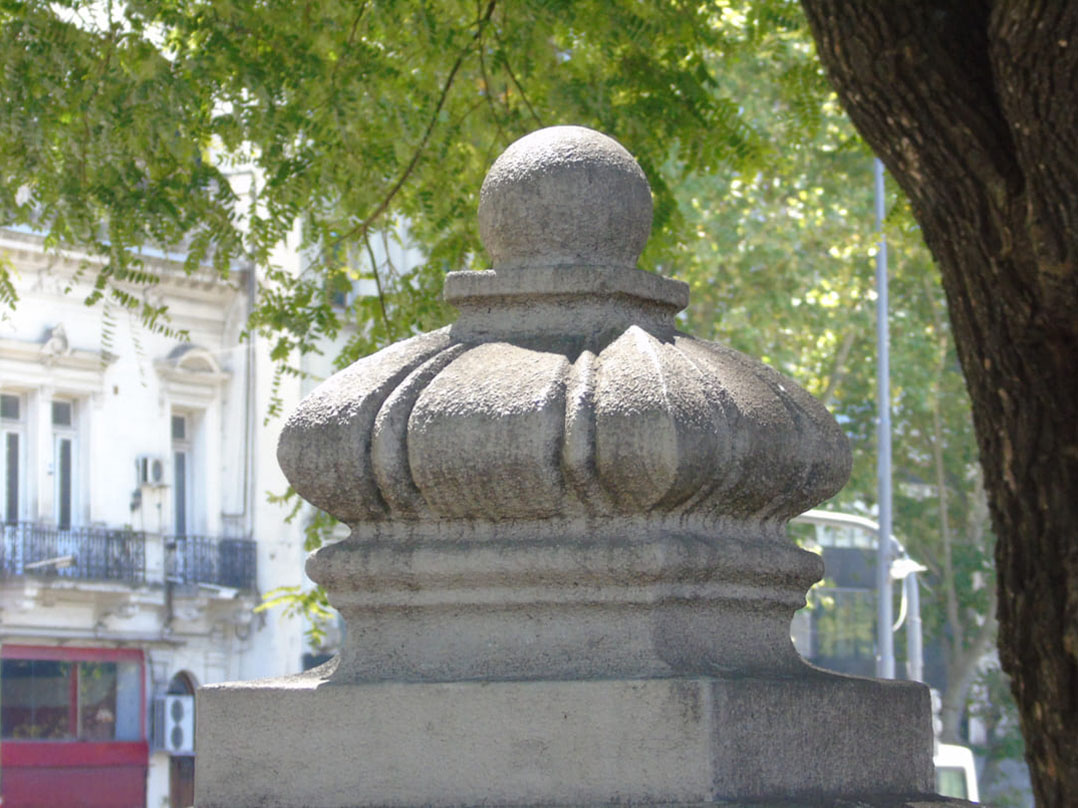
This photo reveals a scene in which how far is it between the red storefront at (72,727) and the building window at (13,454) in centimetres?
165

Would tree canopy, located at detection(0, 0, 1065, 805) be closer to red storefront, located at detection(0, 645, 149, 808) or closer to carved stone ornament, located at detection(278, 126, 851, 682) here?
carved stone ornament, located at detection(278, 126, 851, 682)

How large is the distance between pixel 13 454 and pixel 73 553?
139cm

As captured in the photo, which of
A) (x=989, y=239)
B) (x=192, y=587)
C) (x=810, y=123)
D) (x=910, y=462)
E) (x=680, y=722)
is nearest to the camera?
(x=680, y=722)

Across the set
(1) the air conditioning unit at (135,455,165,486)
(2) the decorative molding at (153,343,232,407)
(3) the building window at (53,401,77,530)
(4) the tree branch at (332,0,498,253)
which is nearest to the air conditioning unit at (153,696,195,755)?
(3) the building window at (53,401,77,530)

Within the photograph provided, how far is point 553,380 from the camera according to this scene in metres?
3.59

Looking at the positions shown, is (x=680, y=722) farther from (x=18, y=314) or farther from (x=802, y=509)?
(x=18, y=314)

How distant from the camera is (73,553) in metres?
23.4

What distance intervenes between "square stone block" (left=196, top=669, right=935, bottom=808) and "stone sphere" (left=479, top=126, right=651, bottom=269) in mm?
937

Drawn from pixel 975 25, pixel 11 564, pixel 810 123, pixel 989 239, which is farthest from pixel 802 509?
pixel 11 564

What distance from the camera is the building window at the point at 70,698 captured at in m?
22.8

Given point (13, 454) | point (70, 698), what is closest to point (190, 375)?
point (13, 454)

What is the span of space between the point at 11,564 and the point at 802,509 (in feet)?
65.5

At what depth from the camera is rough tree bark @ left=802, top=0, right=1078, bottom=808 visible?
14.5ft

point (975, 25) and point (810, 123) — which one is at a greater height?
point (810, 123)
